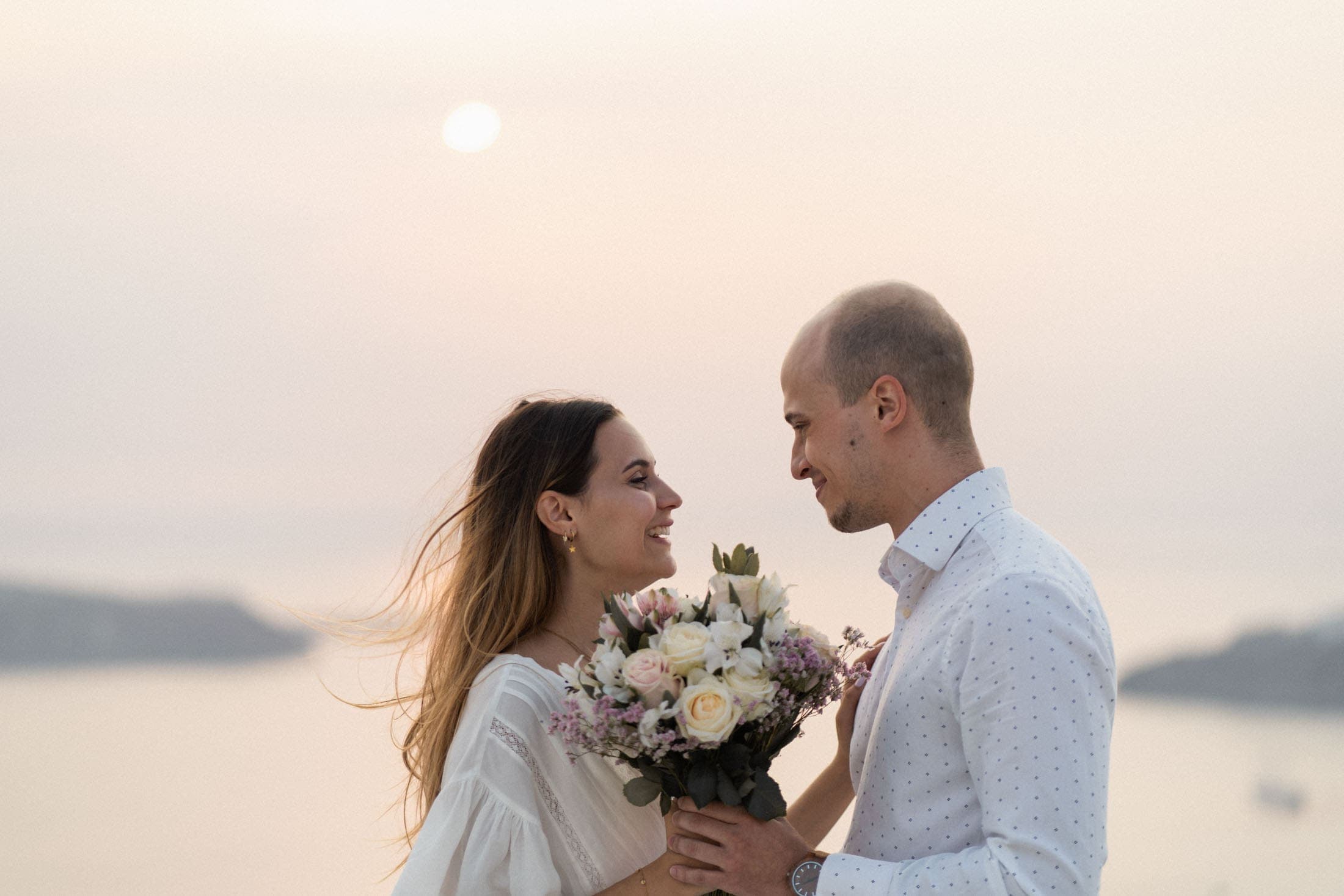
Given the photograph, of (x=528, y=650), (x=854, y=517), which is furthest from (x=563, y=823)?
(x=854, y=517)

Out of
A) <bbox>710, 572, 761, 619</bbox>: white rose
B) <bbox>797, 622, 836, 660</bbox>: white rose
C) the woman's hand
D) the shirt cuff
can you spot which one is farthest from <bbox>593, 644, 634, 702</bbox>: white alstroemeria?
the woman's hand

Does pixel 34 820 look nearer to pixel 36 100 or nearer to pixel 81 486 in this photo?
pixel 81 486

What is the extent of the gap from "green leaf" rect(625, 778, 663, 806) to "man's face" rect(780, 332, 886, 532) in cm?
64

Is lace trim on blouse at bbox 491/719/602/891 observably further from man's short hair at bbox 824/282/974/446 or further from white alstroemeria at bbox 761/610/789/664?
man's short hair at bbox 824/282/974/446

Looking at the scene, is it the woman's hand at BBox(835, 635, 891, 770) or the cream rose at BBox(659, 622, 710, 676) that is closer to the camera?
the cream rose at BBox(659, 622, 710, 676)

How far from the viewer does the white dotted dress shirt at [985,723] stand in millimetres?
1852

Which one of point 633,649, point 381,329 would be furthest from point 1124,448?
point 633,649

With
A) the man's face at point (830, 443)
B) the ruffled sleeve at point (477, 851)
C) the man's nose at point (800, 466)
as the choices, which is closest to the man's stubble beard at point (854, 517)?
the man's face at point (830, 443)

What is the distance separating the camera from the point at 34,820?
227 inches

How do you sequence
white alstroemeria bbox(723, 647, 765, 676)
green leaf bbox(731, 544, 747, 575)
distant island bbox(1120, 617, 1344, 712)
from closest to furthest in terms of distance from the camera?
1. white alstroemeria bbox(723, 647, 765, 676)
2. green leaf bbox(731, 544, 747, 575)
3. distant island bbox(1120, 617, 1344, 712)

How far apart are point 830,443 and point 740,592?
1.21ft

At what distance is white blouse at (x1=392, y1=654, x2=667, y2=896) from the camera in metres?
2.42

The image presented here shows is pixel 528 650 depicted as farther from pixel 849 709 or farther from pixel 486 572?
pixel 849 709

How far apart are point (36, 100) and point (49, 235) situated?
2.11 ft
